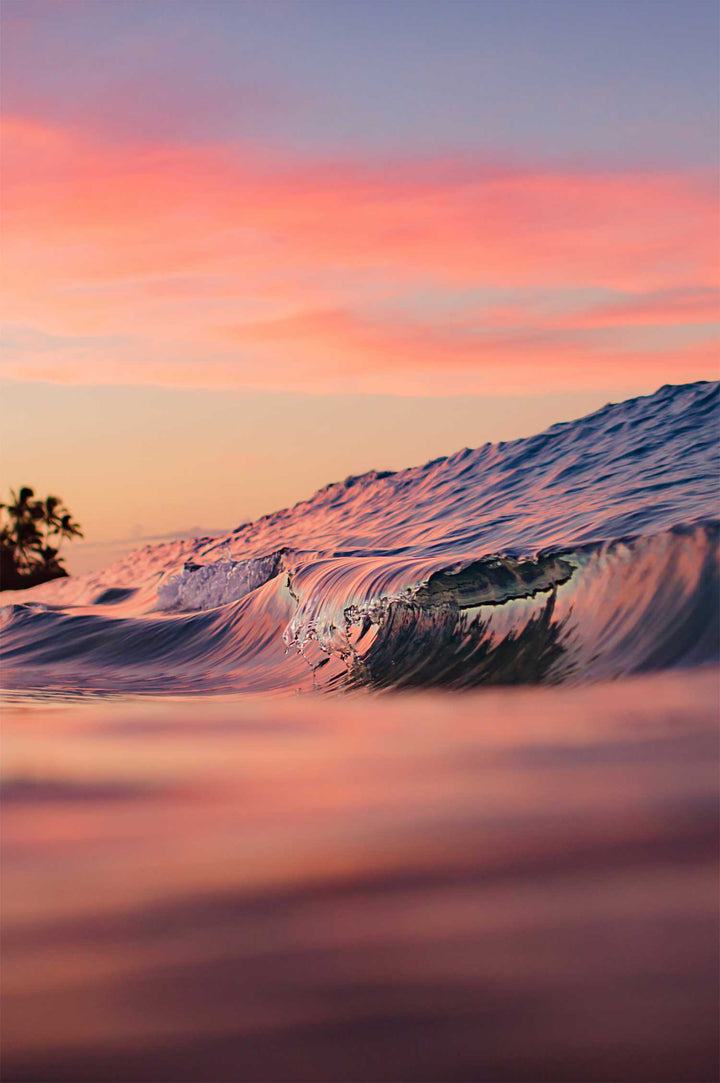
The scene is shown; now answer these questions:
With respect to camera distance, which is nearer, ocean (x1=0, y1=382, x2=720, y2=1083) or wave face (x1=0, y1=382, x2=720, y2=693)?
ocean (x1=0, y1=382, x2=720, y2=1083)

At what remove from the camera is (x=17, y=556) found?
49438 mm

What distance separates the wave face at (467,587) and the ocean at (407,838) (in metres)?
0.05

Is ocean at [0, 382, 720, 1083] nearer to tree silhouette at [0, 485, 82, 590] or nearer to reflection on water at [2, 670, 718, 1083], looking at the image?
reflection on water at [2, 670, 718, 1083]

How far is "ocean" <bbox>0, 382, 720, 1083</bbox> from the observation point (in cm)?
231

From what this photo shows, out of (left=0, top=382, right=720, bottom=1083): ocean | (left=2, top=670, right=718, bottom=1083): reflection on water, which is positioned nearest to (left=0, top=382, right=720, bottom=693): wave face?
(left=0, top=382, right=720, bottom=1083): ocean

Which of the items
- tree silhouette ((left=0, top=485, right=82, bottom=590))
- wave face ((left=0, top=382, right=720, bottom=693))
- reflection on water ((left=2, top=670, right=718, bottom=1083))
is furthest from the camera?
tree silhouette ((left=0, top=485, right=82, bottom=590))

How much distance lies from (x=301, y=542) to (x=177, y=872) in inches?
614

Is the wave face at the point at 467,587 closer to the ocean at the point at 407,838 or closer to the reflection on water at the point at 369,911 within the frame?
the ocean at the point at 407,838

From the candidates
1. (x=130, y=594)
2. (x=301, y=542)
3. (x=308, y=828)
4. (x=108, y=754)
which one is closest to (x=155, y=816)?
(x=308, y=828)

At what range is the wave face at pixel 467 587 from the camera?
8.51 meters

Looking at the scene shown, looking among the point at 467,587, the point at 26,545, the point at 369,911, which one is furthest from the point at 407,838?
the point at 26,545

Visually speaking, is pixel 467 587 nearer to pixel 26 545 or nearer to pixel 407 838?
pixel 407 838

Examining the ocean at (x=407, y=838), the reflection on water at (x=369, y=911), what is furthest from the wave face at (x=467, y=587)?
the reflection on water at (x=369, y=911)

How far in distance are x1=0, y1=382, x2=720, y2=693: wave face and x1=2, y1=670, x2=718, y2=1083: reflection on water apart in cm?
262
